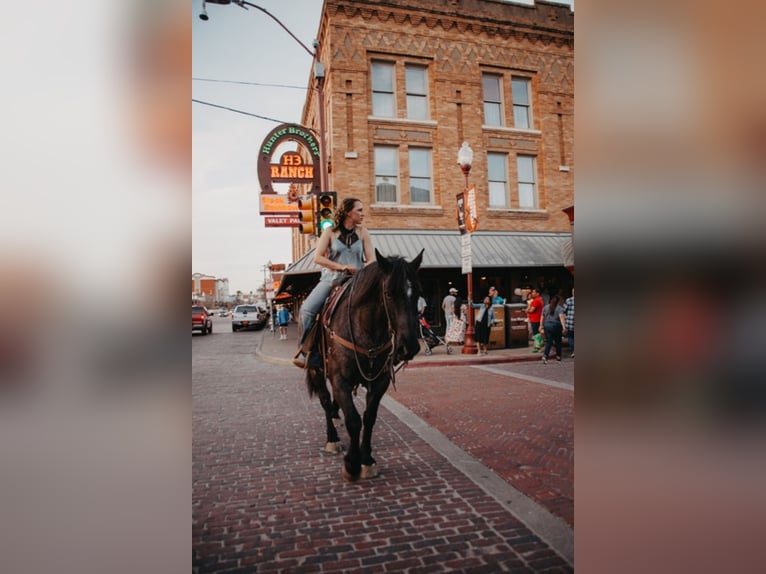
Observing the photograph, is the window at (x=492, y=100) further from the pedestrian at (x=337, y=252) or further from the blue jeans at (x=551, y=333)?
the pedestrian at (x=337, y=252)

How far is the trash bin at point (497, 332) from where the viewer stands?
14.2 m

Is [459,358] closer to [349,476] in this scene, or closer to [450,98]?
[349,476]

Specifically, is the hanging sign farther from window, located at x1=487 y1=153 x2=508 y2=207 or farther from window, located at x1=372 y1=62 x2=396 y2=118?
window, located at x1=372 y1=62 x2=396 y2=118

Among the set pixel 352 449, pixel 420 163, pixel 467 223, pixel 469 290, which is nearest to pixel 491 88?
pixel 420 163

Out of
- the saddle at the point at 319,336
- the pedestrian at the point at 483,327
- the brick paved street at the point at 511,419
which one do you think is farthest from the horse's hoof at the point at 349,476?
the pedestrian at the point at 483,327

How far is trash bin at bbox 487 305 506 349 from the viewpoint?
1420 centimetres

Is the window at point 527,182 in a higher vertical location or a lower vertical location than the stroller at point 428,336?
higher

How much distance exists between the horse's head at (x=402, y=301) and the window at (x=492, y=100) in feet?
53.1
